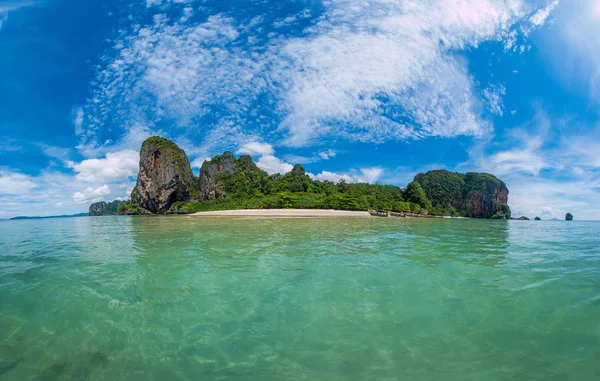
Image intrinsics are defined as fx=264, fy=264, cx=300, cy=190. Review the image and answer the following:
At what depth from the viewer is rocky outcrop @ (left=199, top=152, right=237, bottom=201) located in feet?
319

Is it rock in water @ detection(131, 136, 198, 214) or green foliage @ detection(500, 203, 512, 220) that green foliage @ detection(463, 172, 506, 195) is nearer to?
Answer: green foliage @ detection(500, 203, 512, 220)

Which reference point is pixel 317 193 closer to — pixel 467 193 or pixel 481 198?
pixel 467 193

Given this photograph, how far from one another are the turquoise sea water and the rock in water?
101 metres

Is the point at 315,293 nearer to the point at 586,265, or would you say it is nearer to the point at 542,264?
the point at 542,264

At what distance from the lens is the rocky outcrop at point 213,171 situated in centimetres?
9733

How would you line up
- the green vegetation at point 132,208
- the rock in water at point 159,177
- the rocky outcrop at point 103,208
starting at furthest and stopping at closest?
the rocky outcrop at point 103,208
the green vegetation at point 132,208
the rock in water at point 159,177

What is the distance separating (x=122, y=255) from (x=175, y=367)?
929 cm

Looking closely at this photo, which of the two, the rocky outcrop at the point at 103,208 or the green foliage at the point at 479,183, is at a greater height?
the green foliage at the point at 479,183

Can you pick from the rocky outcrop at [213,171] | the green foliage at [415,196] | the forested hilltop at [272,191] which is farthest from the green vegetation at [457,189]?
the rocky outcrop at [213,171]

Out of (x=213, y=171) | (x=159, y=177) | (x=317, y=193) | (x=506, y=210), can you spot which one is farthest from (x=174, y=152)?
(x=506, y=210)

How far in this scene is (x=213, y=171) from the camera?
4033 inches

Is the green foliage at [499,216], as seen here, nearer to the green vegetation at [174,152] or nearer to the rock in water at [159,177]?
the green vegetation at [174,152]

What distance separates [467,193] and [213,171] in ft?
390

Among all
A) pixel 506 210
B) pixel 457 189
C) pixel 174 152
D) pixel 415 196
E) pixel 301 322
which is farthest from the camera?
pixel 506 210
